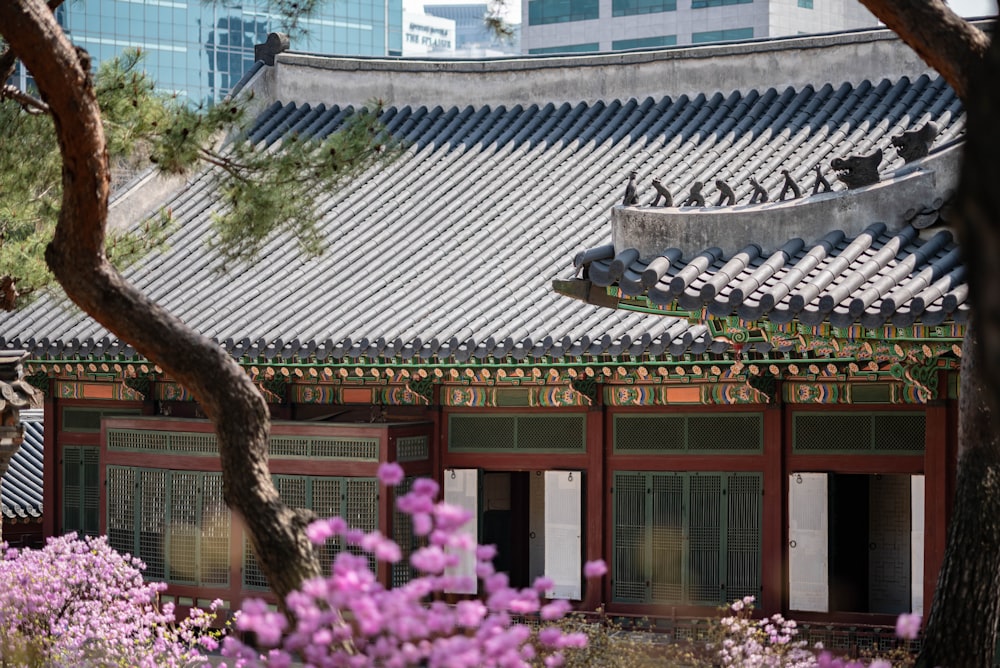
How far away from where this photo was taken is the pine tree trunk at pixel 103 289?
5.96 metres

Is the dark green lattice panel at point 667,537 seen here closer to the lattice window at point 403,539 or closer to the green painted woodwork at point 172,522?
the lattice window at point 403,539

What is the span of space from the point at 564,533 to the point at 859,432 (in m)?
2.89

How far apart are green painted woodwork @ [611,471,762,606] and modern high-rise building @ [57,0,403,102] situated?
54.5m

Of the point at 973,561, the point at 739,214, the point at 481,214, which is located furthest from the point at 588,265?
the point at 481,214

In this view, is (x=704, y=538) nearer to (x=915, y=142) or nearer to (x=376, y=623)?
(x=915, y=142)

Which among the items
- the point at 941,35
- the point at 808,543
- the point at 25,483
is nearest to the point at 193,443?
the point at 808,543

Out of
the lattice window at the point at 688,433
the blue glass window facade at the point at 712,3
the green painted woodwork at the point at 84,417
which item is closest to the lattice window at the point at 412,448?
the lattice window at the point at 688,433

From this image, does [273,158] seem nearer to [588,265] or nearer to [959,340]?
[588,265]

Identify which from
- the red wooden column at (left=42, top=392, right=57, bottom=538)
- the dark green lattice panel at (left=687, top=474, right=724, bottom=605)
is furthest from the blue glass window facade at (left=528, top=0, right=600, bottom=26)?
the dark green lattice panel at (left=687, top=474, right=724, bottom=605)

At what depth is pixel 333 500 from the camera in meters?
14.3

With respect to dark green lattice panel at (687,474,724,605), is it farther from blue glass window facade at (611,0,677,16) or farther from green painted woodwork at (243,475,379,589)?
blue glass window facade at (611,0,677,16)

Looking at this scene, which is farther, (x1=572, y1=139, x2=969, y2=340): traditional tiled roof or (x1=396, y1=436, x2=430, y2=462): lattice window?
(x1=396, y1=436, x2=430, y2=462): lattice window

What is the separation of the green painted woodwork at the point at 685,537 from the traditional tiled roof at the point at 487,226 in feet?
5.60

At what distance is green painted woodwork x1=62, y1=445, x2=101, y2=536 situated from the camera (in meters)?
16.5
